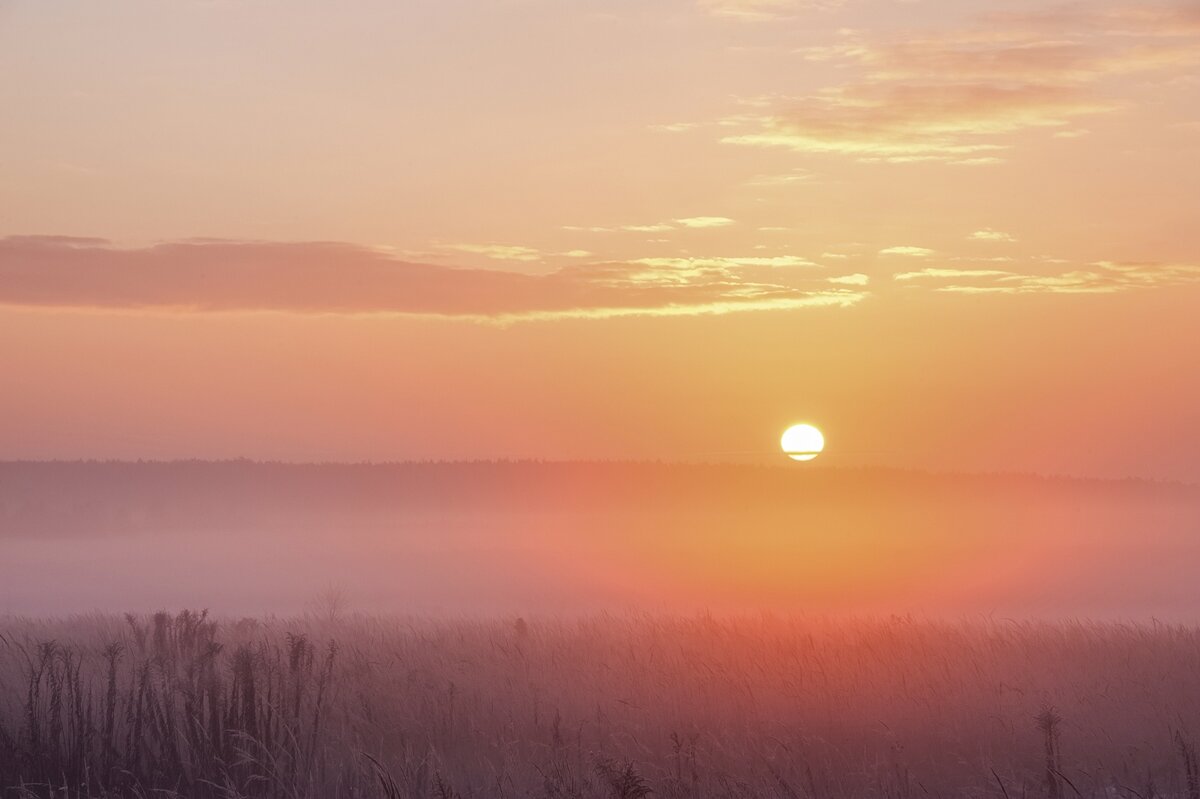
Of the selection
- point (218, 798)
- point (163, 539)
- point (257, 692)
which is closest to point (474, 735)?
point (257, 692)

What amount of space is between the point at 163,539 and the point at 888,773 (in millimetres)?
123000

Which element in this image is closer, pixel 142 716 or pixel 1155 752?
pixel 142 716

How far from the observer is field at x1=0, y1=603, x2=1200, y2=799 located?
9156 mm

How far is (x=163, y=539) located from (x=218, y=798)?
122m

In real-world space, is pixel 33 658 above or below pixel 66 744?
above

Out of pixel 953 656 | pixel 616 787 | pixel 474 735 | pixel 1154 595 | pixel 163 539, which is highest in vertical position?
pixel 163 539

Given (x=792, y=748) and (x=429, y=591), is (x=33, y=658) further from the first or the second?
(x=429, y=591)

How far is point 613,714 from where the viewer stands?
38.8ft

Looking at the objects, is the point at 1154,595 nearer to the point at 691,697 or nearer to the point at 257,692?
the point at 691,697

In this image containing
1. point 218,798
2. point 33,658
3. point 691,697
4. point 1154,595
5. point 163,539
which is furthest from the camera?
point 163,539

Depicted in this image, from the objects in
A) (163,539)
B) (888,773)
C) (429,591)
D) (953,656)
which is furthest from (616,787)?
(163,539)

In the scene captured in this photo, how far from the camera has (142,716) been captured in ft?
31.6

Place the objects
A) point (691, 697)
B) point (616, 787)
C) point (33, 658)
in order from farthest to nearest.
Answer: point (33, 658) → point (691, 697) → point (616, 787)

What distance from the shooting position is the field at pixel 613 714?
916 cm
